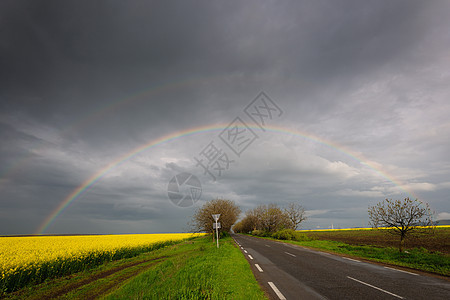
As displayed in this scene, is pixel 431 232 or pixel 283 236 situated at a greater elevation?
pixel 431 232

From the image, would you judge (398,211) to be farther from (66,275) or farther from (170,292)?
(66,275)

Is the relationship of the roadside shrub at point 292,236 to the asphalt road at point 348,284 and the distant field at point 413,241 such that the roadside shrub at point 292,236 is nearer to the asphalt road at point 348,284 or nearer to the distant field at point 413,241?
the distant field at point 413,241

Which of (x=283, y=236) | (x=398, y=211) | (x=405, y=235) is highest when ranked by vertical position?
(x=398, y=211)

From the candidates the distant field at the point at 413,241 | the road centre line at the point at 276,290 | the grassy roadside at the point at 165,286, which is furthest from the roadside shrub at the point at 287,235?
the road centre line at the point at 276,290

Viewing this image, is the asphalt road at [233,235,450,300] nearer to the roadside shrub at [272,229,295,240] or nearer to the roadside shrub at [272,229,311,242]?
the roadside shrub at [272,229,311,242]

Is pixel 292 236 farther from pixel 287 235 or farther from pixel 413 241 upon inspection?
pixel 413 241

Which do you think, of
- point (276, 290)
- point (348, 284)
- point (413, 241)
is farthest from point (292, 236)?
point (276, 290)

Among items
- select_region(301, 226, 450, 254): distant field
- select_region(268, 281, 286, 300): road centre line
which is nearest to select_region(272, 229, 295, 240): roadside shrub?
select_region(301, 226, 450, 254): distant field

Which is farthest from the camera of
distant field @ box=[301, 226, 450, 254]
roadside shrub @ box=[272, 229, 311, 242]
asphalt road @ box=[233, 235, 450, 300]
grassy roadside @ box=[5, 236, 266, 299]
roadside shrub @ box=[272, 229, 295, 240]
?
roadside shrub @ box=[272, 229, 295, 240]

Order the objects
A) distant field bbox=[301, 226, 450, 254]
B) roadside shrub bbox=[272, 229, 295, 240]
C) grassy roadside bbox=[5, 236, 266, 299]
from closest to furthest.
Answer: grassy roadside bbox=[5, 236, 266, 299] → distant field bbox=[301, 226, 450, 254] → roadside shrub bbox=[272, 229, 295, 240]

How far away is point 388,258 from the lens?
54.2ft

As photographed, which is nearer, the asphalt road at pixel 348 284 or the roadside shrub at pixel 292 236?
the asphalt road at pixel 348 284

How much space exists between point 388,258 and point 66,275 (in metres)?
23.3

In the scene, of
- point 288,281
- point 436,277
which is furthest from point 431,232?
point 288,281
